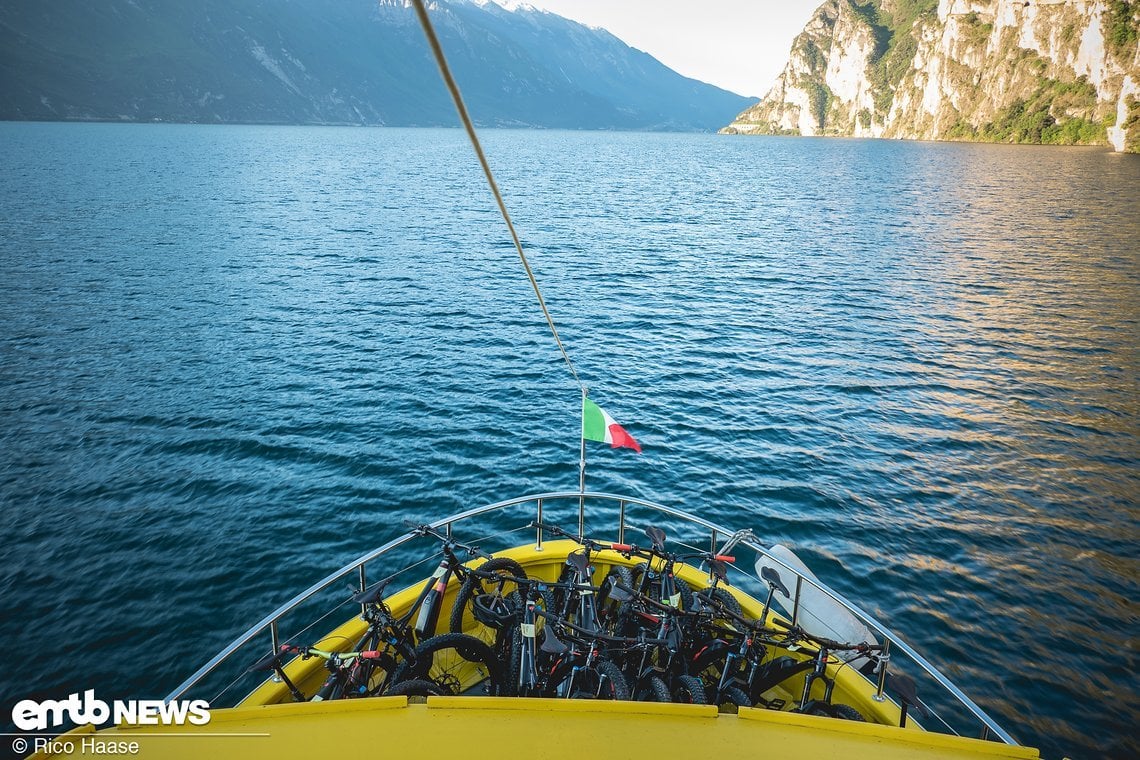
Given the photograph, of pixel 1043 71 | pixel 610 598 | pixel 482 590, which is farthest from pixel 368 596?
pixel 1043 71

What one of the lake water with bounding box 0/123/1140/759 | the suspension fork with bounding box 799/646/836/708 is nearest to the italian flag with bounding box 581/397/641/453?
the suspension fork with bounding box 799/646/836/708

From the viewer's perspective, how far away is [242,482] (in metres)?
18.5

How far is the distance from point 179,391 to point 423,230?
3596cm

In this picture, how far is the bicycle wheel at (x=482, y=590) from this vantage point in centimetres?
916

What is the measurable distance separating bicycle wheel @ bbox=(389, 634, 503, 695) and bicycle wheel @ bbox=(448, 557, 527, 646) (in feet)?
1.47

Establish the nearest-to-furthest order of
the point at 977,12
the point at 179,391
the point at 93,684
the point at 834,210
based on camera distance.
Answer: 1. the point at 93,684
2. the point at 179,391
3. the point at 834,210
4. the point at 977,12

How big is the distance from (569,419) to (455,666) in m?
14.9

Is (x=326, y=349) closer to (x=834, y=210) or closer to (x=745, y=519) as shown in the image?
(x=745, y=519)

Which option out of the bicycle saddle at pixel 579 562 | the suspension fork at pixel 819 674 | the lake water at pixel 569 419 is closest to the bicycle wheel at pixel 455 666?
the bicycle saddle at pixel 579 562

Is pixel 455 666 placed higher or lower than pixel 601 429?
lower

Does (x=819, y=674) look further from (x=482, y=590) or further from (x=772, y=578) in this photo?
(x=482, y=590)

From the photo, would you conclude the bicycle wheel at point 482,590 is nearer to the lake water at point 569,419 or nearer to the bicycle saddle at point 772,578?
the bicycle saddle at point 772,578

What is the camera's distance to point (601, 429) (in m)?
11.5

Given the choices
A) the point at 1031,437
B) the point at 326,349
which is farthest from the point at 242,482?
the point at 1031,437
